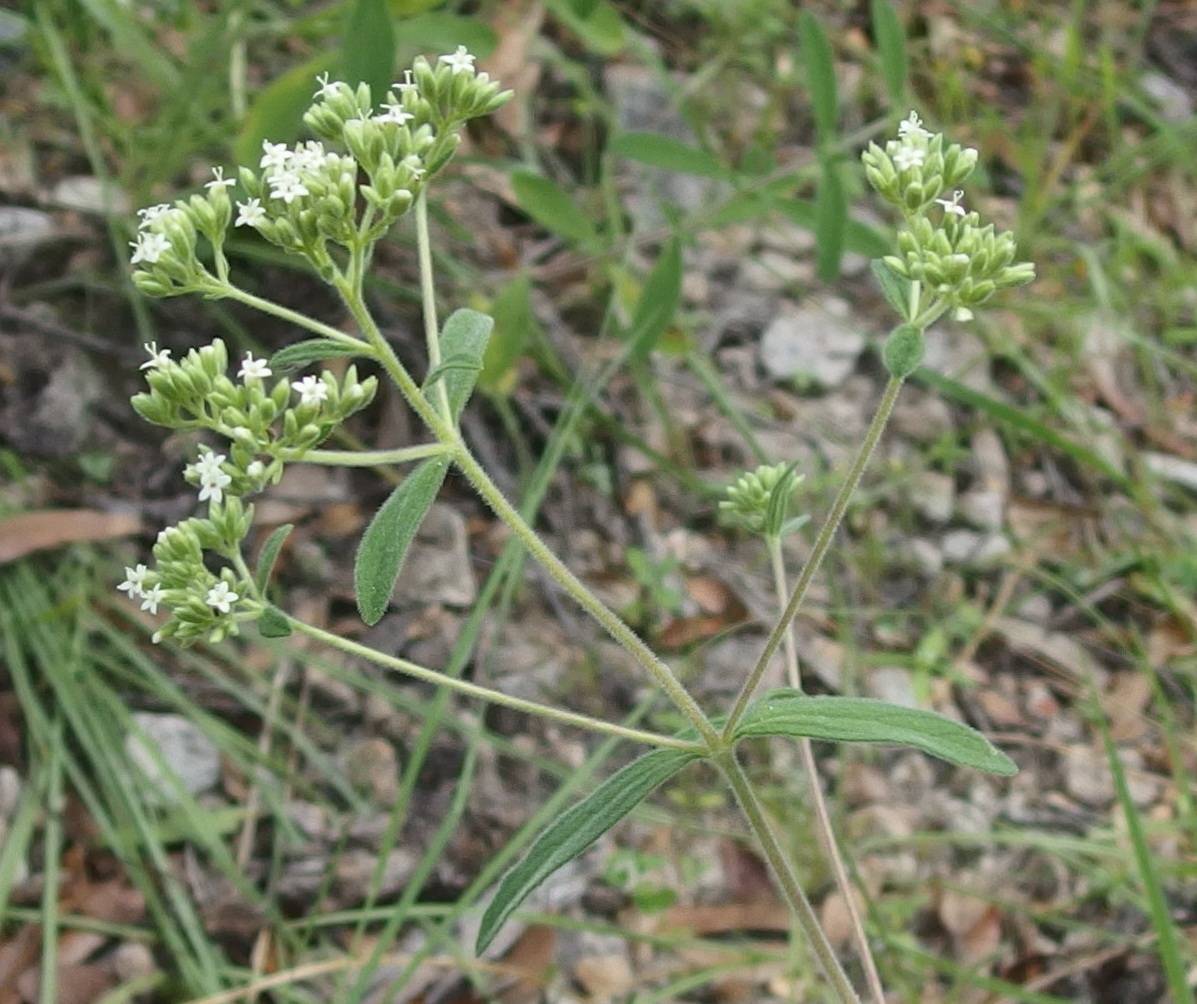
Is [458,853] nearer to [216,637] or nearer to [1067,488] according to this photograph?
[216,637]

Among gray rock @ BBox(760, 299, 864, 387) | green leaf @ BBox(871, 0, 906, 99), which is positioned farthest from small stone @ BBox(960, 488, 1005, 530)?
green leaf @ BBox(871, 0, 906, 99)

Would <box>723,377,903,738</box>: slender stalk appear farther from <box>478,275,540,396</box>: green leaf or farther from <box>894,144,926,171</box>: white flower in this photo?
<box>478,275,540,396</box>: green leaf

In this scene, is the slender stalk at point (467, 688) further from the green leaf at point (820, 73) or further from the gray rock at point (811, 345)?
the gray rock at point (811, 345)

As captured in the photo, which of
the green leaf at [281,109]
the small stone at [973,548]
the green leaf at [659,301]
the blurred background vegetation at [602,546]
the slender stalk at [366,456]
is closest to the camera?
the slender stalk at [366,456]

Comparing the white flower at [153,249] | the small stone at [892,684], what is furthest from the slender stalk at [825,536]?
the small stone at [892,684]

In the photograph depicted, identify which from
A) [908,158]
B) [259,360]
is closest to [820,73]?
[908,158]

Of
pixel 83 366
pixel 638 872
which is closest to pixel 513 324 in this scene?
pixel 83 366
